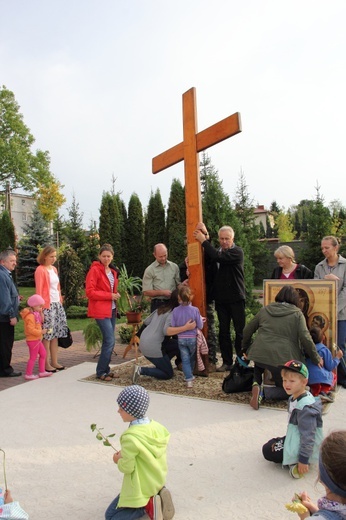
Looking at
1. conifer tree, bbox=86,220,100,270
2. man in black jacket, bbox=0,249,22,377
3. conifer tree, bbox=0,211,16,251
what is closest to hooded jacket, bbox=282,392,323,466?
man in black jacket, bbox=0,249,22,377

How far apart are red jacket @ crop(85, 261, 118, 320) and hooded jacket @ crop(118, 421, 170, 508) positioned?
3478 millimetres

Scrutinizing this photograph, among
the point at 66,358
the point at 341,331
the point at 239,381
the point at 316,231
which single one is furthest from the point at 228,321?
the point at 316,231

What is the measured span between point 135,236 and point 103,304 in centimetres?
1676

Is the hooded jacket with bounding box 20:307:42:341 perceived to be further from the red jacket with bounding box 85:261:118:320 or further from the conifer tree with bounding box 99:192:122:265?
the conifer tree with bounding box 99:192:122:265

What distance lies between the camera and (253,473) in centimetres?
324

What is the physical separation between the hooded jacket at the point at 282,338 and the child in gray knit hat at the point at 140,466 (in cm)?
216

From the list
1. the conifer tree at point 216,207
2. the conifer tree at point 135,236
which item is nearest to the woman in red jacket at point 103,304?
the conifer tree at point 216,207

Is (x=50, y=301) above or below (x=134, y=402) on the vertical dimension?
above

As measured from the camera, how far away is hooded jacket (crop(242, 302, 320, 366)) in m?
4.46

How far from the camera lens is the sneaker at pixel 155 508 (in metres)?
2.55

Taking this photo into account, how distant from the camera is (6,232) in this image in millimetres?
22328

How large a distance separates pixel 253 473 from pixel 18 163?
40755 mm

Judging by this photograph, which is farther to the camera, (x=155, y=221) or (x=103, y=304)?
(x=155, y=221)

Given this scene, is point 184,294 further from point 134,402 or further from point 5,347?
point 134,402
